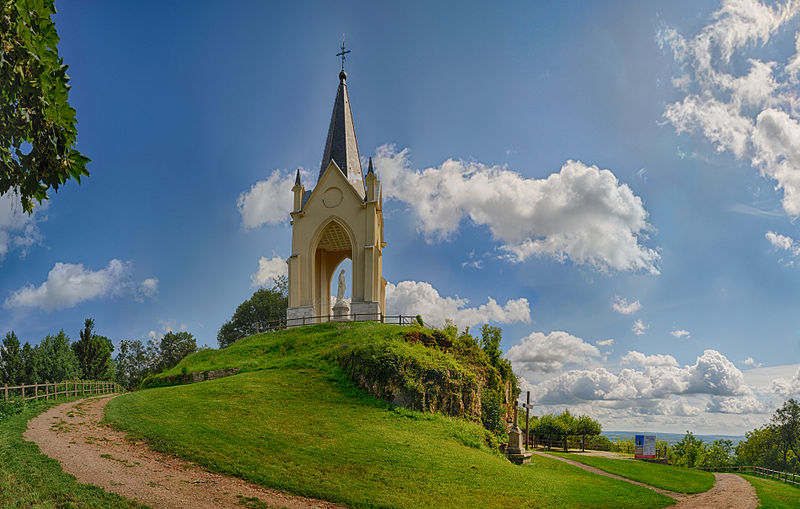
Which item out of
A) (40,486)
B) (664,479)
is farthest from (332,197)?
(40,486)

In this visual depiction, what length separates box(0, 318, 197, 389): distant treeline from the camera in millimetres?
45625

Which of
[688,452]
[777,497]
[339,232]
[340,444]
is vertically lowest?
[688,452]

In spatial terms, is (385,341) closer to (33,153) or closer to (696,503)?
(696,503)

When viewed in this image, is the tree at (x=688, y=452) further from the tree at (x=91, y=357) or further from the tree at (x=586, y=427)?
the tree at (x=91, y=357)

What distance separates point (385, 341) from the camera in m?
24.4

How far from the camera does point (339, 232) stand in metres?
39.6

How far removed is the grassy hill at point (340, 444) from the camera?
1258 centimetres

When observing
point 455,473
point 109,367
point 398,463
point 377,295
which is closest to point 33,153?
point 398,463

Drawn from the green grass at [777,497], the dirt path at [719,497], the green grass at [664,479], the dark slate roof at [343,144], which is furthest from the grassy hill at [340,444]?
the dark slate roof at [343,144]

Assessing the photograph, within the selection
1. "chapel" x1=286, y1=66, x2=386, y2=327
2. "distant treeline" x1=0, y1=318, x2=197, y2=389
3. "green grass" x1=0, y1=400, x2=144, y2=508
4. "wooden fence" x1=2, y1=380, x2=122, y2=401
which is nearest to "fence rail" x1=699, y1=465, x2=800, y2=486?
"chapel" x1=286, y1=66, x2=386, y2=327

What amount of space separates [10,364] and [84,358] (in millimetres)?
7425

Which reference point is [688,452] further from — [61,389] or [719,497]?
[61,389]

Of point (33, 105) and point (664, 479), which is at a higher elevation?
point (33, 105)

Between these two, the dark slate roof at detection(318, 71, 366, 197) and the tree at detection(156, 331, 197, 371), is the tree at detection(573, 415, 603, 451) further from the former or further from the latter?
the tree at detection(156, 331, 197, 371)
